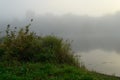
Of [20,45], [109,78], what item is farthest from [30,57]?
[109,78]

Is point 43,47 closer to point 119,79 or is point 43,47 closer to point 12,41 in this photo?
point 12,41

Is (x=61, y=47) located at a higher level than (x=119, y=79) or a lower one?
higher

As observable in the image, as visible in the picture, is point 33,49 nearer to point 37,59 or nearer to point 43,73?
point 37,59

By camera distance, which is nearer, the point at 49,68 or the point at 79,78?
the point at 79,78

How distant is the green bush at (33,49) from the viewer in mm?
15336

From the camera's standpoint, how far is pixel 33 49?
51.7 ft

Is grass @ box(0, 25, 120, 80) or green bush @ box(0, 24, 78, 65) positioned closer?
grass @ box(0, 25, 120, 80)

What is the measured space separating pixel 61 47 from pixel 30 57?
1.36m

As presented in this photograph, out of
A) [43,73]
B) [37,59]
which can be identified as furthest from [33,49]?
[43,73]

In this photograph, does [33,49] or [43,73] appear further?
[33,49]

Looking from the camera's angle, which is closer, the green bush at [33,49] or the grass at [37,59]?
the grass at [37,59]

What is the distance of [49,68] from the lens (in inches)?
544

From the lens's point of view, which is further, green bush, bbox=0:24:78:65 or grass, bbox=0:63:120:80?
green bush, bbox=0:24:78:65

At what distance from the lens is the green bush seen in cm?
1534
